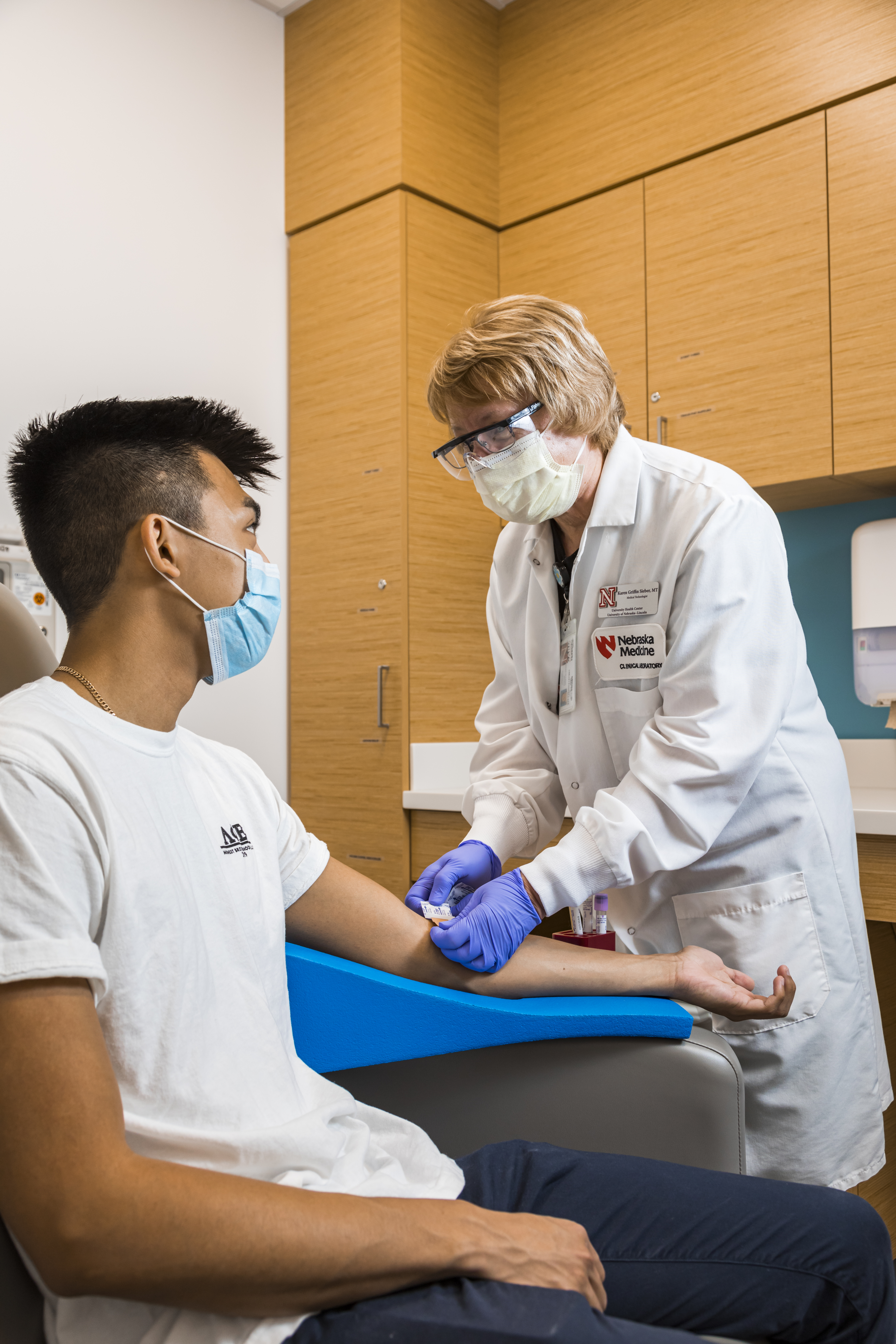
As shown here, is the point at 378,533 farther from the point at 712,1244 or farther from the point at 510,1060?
the point at 712,1244

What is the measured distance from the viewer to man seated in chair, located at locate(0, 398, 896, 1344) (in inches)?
27.3

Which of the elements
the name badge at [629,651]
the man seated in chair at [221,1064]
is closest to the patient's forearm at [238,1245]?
the man seated in chair at [221,1064]

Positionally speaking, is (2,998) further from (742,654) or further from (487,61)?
(487,61)

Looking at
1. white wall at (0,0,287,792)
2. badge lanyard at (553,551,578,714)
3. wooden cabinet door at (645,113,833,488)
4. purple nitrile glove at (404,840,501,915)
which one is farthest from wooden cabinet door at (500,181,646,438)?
purple nitrile glove at (404,840,501,915)

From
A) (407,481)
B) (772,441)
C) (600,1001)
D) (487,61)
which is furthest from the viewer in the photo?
(487,61)

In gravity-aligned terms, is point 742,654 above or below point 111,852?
above

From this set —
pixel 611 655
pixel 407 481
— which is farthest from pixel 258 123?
pixel 611 655

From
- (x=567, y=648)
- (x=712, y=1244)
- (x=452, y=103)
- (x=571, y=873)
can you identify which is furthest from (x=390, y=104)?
(x=712, y=1244)

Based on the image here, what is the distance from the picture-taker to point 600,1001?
1.12 m

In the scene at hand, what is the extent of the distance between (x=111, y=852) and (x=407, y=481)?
6.48ft

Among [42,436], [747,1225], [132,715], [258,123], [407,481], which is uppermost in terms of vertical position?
[258,123]

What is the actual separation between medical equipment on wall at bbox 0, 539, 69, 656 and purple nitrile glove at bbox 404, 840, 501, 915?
130 cm

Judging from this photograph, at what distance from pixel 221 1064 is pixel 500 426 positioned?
87 cm

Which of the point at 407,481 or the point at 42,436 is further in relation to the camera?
the point at 407,481
